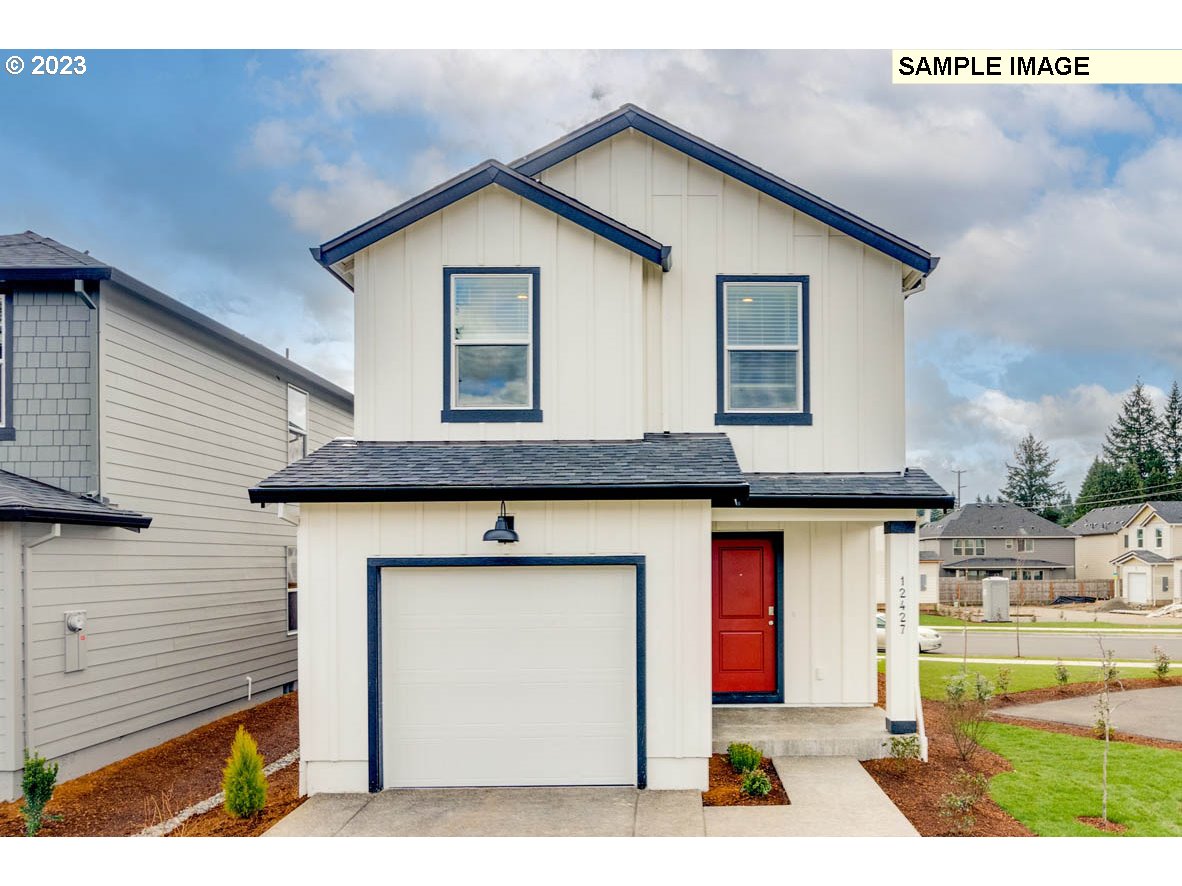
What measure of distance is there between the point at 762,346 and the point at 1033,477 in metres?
55.0

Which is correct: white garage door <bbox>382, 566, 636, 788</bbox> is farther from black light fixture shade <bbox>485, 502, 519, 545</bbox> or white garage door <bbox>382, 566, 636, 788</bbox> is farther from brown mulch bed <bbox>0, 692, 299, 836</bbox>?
brown mulch bed <bbox>0, 692, 299, 836</bbox>

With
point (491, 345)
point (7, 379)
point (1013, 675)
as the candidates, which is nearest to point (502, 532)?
point (491, 345)

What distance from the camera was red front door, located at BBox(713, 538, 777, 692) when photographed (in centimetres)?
893

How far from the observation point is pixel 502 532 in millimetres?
6516

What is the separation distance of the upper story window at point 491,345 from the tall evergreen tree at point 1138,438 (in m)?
46.0

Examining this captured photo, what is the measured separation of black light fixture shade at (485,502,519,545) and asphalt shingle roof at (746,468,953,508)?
8.14 feet

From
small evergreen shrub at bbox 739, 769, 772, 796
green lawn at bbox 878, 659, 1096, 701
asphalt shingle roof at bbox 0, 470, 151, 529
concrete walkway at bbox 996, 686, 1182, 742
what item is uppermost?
asphalt shingle roof at bbox 0, 470, 151, 529

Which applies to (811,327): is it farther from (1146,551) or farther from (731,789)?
(1146,551)

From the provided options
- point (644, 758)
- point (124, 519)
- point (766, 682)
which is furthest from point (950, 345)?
point (124, 519)

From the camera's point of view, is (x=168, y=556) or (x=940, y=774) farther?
(x=168, y=556)

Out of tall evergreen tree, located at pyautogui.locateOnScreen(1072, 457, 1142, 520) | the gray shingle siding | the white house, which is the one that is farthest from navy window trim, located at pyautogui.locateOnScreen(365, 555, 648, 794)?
tall evergreen tree, located at pyautogui.locateOnScreen(1072, 457, 1142, 520)

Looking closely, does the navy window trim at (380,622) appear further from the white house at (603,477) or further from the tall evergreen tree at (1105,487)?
the tall evergreen tree at (1105,487)

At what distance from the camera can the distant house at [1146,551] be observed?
112 feet
